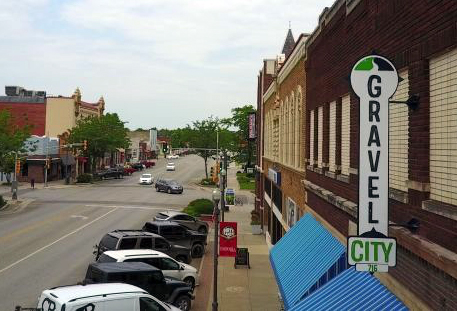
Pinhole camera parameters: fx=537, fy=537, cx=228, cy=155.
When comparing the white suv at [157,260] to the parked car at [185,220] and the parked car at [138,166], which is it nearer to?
the parked car at [185,220]

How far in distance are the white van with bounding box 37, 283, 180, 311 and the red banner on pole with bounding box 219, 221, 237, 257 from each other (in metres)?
8.48

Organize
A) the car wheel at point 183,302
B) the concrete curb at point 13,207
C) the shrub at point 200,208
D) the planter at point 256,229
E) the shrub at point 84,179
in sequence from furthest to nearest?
the shrub at point 84,179, the concrete curb at point 13,207, the shrub at point 200,208, the planter at point 256,229, the car wheel at point 183,302

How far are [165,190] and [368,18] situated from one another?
55040 millimetres

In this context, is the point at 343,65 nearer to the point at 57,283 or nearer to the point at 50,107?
the point at 57,283

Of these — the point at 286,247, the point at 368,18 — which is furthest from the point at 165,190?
the point at 368,18

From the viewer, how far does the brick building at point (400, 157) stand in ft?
21.5

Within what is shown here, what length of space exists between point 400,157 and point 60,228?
97.9 ft

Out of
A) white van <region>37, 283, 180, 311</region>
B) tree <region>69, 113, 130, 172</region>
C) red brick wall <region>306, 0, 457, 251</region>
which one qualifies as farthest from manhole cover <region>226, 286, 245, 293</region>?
tree <region>69, 113, 130, 172</region>

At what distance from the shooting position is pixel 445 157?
267 inches

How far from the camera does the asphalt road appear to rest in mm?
20281

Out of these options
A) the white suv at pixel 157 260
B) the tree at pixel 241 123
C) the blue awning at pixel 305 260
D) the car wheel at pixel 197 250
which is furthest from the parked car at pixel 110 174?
the blue awning at pixel 305 260

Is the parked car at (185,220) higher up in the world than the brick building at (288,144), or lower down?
lower down

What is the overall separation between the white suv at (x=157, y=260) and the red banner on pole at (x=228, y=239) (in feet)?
6.06

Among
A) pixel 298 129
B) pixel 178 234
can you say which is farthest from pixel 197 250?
pixel 298 129
